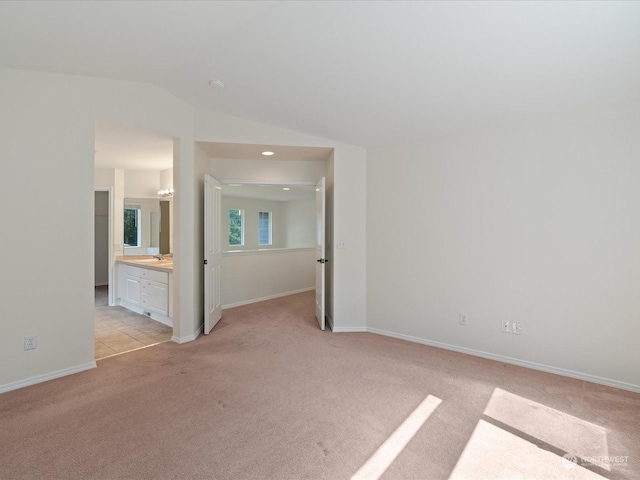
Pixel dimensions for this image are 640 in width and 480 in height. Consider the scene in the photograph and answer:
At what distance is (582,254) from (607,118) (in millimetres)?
1142

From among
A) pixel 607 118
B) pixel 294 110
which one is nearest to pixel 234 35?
pixel 294 110

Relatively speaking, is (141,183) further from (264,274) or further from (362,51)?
(362,51)

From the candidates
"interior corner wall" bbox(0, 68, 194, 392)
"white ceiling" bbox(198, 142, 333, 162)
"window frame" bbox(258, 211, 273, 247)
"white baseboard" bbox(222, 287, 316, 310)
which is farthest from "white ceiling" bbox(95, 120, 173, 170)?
"window frame" bbox(258, 211, 273, 247)

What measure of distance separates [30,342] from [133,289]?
2454mm

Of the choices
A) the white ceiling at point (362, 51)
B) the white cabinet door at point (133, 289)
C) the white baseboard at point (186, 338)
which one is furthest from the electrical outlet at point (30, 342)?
the white cabinet door at point (133, 289)

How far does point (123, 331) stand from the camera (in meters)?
3.99

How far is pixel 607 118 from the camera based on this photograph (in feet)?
8.48

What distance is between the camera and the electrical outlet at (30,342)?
249 centimetres

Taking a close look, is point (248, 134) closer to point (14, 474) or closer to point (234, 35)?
point (234, 35)

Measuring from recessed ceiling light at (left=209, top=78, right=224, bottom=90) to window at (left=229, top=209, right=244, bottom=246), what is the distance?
6.49 metres

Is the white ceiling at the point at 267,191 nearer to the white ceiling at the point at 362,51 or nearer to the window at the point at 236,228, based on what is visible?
the window at the point at 236,228

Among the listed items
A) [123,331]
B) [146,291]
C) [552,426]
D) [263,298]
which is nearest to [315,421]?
[552,426]

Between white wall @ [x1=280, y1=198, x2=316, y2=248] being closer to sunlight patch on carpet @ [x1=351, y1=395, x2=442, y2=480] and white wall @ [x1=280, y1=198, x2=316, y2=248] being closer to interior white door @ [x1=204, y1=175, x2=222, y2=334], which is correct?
interior white door @ [x1=204, y1=175, x2=222, y2=334]

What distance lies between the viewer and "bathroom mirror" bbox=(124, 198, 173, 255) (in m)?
5.46
